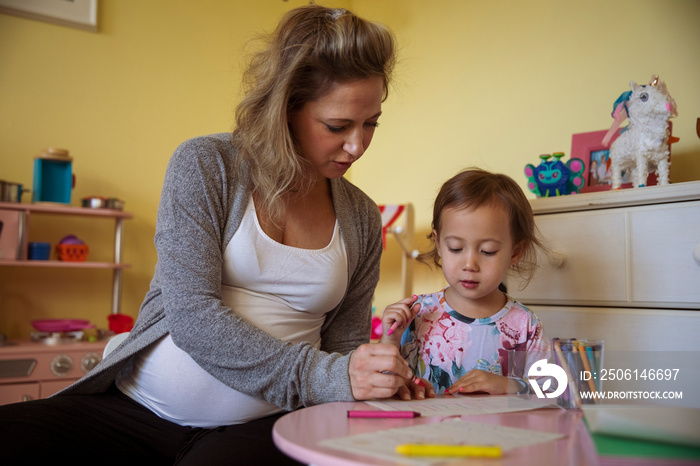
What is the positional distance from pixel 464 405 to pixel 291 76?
2.10 feet

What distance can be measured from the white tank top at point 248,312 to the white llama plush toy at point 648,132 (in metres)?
0.84

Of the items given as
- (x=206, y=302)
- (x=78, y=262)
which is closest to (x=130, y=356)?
(x=206, y=302)

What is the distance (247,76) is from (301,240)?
0.35 metres

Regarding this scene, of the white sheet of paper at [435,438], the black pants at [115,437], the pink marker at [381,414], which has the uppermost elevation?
the white sheet of paper at [435,438]

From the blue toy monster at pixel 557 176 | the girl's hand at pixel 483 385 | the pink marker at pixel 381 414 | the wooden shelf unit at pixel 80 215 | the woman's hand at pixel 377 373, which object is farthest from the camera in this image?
the wooden shelf unit at pixel 80 215

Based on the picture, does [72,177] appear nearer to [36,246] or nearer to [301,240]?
[36,246]

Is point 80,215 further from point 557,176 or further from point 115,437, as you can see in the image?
point 557,176

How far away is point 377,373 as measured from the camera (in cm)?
82

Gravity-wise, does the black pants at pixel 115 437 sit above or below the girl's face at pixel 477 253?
below

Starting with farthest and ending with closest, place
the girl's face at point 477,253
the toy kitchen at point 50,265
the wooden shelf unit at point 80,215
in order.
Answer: the wooden shelf unit at point 80,215
the toy kitchen at point 50,265
the girl's face at point 477,253

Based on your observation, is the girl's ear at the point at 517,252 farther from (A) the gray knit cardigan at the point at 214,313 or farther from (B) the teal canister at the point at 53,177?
(B) the teal canister at the point at 53,177

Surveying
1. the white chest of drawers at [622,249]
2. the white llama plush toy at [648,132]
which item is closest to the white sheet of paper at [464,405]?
the white chest of drawers at [622,249]

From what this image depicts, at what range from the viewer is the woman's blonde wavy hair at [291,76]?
3.50ft

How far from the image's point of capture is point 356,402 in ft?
2.68
